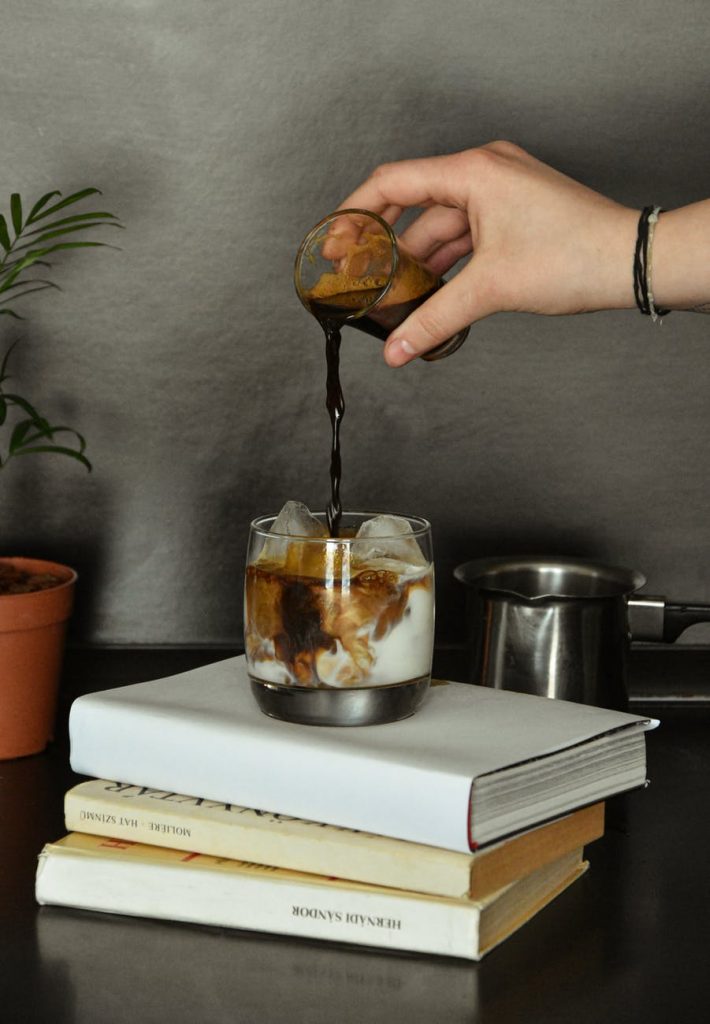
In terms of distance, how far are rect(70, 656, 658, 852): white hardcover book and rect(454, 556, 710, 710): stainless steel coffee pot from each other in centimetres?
19

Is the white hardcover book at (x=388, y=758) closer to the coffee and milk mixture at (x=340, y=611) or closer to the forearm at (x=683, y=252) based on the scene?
the coffee and milk mixture at (x=340, y=611)

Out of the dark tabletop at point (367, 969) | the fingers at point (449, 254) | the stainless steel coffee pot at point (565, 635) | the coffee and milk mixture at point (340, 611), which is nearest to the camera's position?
the dark tabletop at point (367, 969)

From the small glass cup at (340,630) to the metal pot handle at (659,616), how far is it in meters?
0.40

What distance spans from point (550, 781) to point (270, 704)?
23cm

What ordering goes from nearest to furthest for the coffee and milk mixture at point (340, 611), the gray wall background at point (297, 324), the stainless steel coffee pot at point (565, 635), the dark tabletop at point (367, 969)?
the dark tabletop at point (367, 969), the coffee and milk mixture at point (340, 611), the stainless steel coffee pot at point (565, 635), the gray wall background at point (297, 324)

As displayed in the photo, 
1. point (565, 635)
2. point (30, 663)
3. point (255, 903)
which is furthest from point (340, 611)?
point (30, 663)

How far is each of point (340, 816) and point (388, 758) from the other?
6 cm

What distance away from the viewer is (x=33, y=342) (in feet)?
5.02

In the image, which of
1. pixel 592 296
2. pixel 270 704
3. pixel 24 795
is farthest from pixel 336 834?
pixel 592 296

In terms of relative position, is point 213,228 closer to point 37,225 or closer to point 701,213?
point 37,225

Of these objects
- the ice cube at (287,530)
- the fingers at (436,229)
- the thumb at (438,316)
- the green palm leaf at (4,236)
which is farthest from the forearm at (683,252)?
the green palm leaf at (4,236)

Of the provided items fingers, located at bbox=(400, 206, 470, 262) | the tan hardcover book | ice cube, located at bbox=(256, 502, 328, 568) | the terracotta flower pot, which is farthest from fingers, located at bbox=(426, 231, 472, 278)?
the tan hardcover book

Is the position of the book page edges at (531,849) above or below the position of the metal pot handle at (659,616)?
below

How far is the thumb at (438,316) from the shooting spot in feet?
3.65
